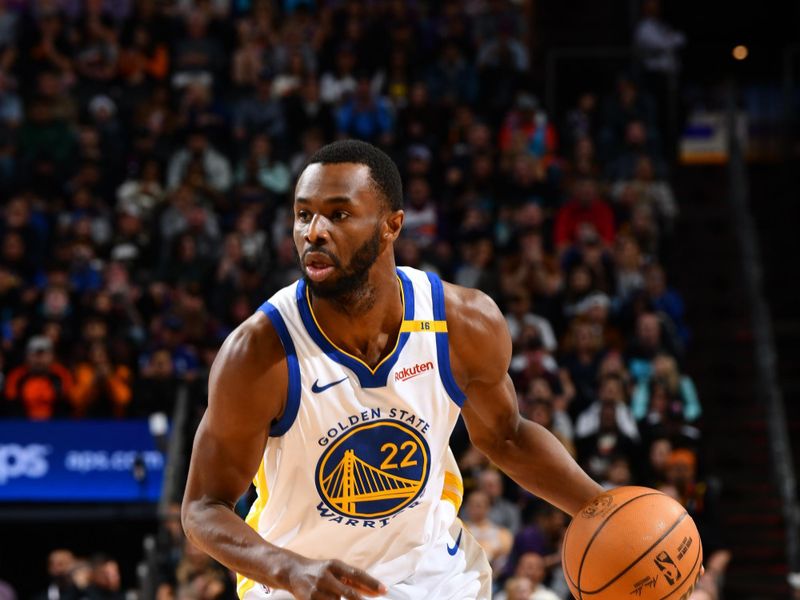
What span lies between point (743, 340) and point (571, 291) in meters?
2.32

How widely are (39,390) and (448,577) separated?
7.74 meters

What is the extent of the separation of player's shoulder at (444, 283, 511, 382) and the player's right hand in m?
1.07

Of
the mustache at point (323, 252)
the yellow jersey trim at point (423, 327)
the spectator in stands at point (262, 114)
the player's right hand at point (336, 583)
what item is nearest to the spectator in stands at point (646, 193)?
the spectator in stands at point (262, 114)

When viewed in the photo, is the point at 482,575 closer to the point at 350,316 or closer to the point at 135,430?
the point at 350,316

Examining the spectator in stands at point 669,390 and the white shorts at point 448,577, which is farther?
the spectator in stands at point 669,390

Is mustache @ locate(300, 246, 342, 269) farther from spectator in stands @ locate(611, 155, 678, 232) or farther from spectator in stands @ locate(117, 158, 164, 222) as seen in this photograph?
spectator in stands @ locate(117, 158, 164, 222)

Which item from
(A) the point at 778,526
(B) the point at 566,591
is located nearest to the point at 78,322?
(B) the point at 566,591

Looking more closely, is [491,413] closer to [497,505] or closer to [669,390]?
[497,505]

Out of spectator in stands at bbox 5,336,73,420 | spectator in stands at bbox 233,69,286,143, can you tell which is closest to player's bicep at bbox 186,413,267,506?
spectator in stands at bbox 5,336,73,420

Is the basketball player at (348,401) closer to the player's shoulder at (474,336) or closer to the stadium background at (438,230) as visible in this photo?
the player's shoulder at (474,336)

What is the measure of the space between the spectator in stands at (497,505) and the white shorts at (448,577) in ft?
19.2

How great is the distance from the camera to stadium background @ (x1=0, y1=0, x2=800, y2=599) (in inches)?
448

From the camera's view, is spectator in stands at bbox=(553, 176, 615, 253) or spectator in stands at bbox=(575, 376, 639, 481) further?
spectator in stands at bbox=(553, 176, 615, 253)

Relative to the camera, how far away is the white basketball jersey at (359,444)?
172 inches
